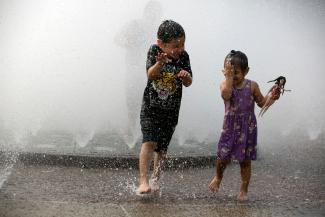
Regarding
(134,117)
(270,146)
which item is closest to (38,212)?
(134,117)

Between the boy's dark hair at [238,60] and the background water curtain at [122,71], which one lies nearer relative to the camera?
the boy's dark hair at [238,60]

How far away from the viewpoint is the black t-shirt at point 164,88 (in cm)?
443

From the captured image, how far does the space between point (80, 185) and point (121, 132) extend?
10.1 feet

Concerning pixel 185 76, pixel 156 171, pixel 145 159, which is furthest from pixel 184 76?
pixel 156 171

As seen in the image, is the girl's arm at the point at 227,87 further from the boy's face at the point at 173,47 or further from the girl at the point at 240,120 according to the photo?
the boy's face at the point at 173,47

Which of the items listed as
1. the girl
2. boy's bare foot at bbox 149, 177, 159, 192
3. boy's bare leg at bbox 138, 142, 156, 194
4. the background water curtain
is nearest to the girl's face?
the girl

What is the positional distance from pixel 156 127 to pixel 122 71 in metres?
11.3

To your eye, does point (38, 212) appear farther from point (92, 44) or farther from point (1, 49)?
point (1, 49)

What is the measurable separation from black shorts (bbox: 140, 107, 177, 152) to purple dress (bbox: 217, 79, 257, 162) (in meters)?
0.45

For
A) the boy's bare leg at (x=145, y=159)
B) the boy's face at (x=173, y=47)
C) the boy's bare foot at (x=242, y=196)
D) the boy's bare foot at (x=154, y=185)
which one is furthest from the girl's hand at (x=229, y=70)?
the boy's bare foot at (x=154, y=185)

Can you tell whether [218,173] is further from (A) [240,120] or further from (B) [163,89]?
(B) [163,89]

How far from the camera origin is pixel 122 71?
1572cm

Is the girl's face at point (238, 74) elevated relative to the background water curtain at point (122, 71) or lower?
elevated

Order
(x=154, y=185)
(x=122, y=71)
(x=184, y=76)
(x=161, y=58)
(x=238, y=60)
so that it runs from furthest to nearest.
Answer: (x=122, y=71) < (x=154, y=185) < (x=238, y=60) < (x=184, y=76) < (x=161, y=58)
